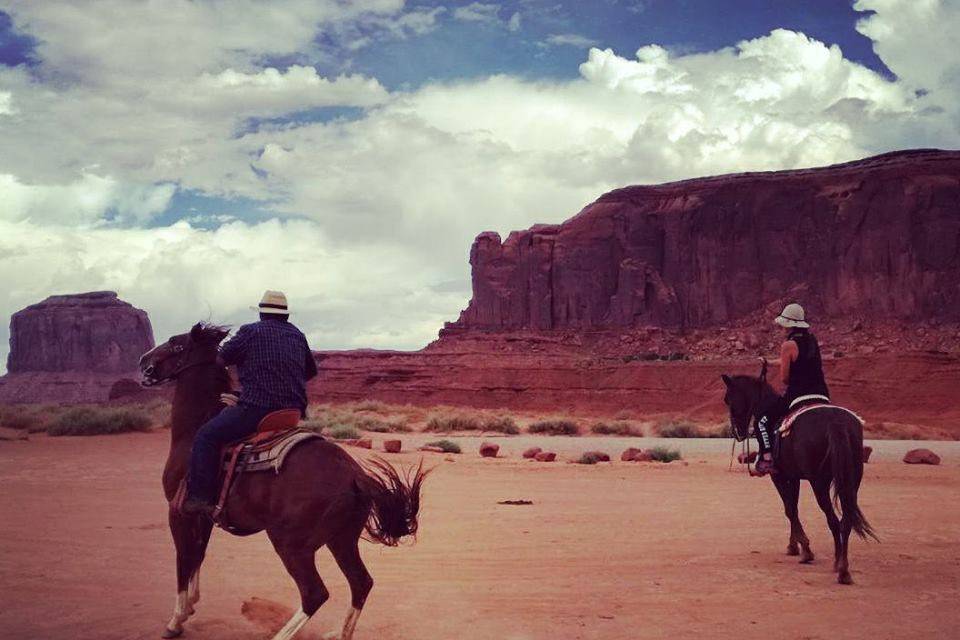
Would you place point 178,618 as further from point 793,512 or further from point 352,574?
point 793,512

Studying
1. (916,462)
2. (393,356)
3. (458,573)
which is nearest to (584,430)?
(916,462)

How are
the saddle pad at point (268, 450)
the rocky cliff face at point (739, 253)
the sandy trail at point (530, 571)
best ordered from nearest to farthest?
the saddle pad at point (268, 450), the sandy trail at point (530, 571), the rocky cliff face at point (739, 253)

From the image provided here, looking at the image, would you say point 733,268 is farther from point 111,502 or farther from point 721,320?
point 111,502

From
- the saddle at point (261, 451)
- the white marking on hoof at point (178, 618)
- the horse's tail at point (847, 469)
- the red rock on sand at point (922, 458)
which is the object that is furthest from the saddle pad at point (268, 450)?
the red rock on sand at point (922, 458)

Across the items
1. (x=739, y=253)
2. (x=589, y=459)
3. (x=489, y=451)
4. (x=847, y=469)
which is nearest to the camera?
(x=847, y=469)

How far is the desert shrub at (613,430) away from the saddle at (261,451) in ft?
131

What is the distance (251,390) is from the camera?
6.89 meters

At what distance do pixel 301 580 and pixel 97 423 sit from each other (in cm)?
2357

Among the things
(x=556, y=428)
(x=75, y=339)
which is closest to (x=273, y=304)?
(x=556, y=428)

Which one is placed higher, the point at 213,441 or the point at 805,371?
the point at 805,371

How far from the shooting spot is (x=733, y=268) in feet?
279

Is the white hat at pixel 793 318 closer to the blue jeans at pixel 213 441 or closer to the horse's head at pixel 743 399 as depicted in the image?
the horse's head at pixel 743 399

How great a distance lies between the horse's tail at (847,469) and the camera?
9.30m

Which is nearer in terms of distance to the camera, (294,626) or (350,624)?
(294,626)
